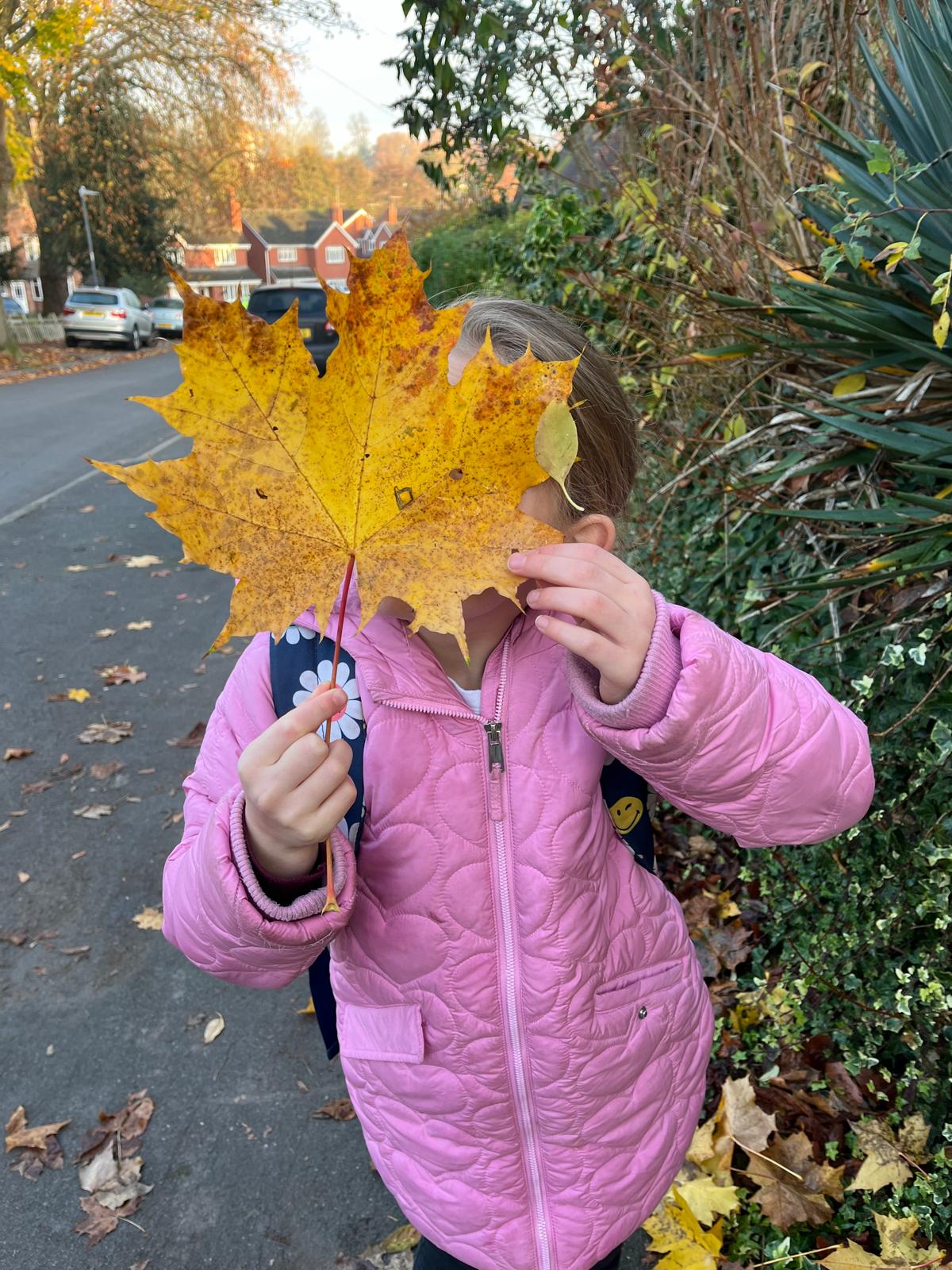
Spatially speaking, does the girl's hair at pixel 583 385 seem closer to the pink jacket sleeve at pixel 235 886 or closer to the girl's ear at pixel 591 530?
the girl's ear at pixel 591 530

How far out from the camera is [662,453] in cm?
317

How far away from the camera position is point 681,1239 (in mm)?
1797

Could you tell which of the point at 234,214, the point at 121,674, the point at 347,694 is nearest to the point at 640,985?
the point at 347,694

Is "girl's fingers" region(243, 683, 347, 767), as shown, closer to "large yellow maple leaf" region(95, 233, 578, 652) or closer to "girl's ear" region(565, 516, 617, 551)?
"large yellow maple leaf" region(95, 233, 578, 652)

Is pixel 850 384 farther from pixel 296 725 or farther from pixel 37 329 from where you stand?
pixel 37 329

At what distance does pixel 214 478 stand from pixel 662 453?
2551 mm

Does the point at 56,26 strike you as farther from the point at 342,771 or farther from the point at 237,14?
the point at 342,771

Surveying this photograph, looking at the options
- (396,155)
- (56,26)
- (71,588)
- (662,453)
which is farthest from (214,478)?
(56,26)

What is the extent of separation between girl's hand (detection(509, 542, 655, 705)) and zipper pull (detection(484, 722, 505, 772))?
0.84ft

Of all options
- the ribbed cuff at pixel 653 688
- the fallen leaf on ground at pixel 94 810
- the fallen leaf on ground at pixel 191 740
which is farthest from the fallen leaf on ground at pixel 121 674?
the ribbed cuff at pixel 653 688

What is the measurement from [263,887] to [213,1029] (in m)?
1.75

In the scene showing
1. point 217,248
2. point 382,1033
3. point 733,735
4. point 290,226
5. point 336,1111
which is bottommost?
point 336,1111

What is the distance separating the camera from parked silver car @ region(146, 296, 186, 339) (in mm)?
26250

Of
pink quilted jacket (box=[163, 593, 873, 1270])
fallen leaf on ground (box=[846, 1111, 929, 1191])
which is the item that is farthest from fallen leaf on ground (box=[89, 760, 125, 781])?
fallen leaf on ground (box=[846, 1111, 929, 1191])
